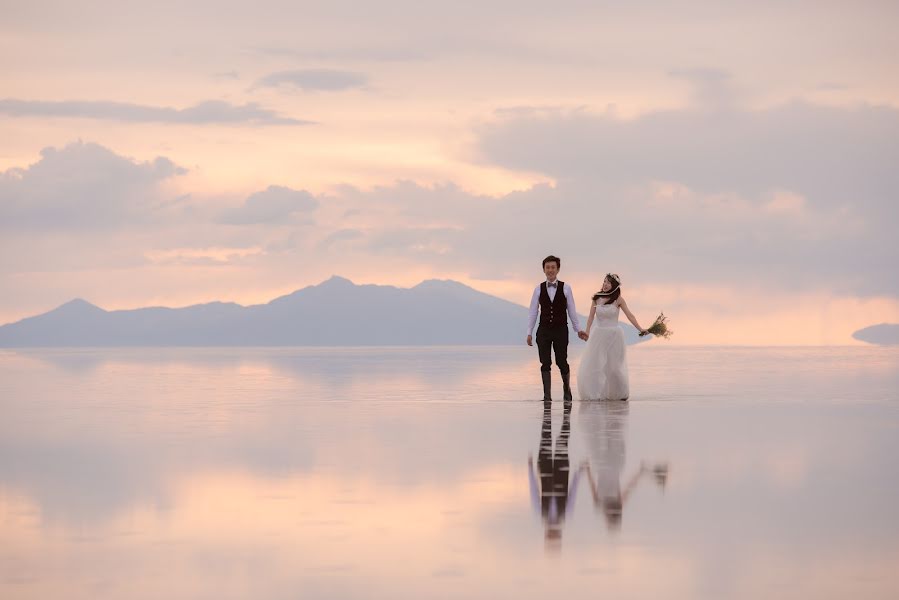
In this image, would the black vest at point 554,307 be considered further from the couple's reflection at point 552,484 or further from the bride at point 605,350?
the couple's reflection at point 552,484

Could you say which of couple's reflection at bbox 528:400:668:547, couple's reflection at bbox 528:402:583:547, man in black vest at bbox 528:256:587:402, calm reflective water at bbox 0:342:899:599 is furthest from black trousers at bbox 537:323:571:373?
couple's reflection at bbox 528:402:583:547

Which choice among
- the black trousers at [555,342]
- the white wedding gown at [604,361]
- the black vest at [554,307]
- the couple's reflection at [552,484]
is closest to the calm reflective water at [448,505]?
the couple's reflection at [552,484]

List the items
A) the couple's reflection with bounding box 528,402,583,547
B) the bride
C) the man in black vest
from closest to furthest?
the couple's reflection with bounding box 528,402,583,547
the man in black vest
the bride

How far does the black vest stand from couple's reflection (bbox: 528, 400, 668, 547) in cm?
492

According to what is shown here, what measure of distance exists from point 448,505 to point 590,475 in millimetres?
2300

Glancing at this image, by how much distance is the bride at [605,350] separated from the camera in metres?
24.9

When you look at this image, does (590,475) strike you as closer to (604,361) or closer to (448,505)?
(448,505)

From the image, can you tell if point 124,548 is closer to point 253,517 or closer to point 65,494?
point 253,517

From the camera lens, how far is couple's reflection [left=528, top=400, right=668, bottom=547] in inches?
Answer: 386

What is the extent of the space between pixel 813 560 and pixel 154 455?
838cm

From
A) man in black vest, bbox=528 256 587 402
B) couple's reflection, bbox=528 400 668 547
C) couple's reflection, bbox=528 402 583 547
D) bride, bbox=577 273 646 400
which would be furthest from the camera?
bride, bbox=577 273 646 400

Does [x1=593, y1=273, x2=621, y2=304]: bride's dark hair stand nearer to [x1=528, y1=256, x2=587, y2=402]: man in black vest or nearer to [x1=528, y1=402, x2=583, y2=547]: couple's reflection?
[x1=528, y1=256, x2=587, y2=402]: man in black vest

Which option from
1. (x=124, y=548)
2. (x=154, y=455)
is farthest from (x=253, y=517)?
(x=154, y=455)

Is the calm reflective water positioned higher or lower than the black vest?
lower
